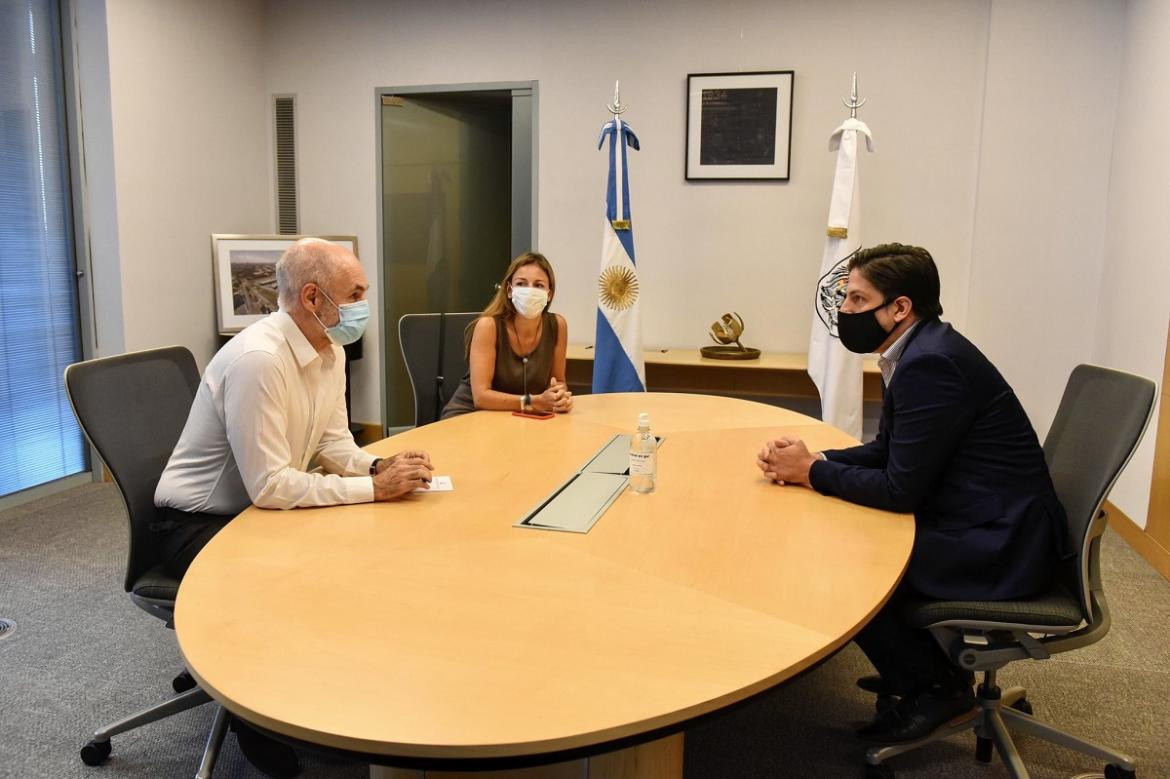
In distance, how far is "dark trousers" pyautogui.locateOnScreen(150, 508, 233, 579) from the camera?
2026 millimetres

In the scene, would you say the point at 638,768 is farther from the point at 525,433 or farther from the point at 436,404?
the point at 436,404

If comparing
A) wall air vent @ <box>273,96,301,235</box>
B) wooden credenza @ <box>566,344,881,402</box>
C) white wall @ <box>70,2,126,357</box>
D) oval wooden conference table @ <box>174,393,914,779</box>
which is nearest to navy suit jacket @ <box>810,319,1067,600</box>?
oval wooden conference table @ <box>174,393,914,779</box>

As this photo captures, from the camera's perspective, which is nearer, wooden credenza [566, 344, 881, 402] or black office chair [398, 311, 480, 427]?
black office chair [398, 311, 480, 427]

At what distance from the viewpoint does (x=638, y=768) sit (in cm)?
145

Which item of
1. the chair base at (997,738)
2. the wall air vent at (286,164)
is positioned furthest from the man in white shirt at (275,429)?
the wall air vent at (286,164)

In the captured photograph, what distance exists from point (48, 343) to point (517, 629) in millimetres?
4165

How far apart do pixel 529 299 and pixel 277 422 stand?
1459 millimetres

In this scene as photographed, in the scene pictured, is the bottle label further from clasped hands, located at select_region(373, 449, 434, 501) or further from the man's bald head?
the man's bald head

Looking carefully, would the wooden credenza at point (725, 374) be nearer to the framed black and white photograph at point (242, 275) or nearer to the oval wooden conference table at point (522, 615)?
the framed black and white photograph at point (242, 275)

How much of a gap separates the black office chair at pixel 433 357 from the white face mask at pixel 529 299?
52 centimetres

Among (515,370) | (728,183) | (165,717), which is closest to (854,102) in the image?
(728,183)

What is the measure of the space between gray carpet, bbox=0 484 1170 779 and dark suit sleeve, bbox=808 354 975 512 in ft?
1.67

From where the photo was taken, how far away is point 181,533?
2059 millimetres

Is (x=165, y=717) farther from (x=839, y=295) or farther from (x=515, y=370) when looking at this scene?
(x=839, y=295)
